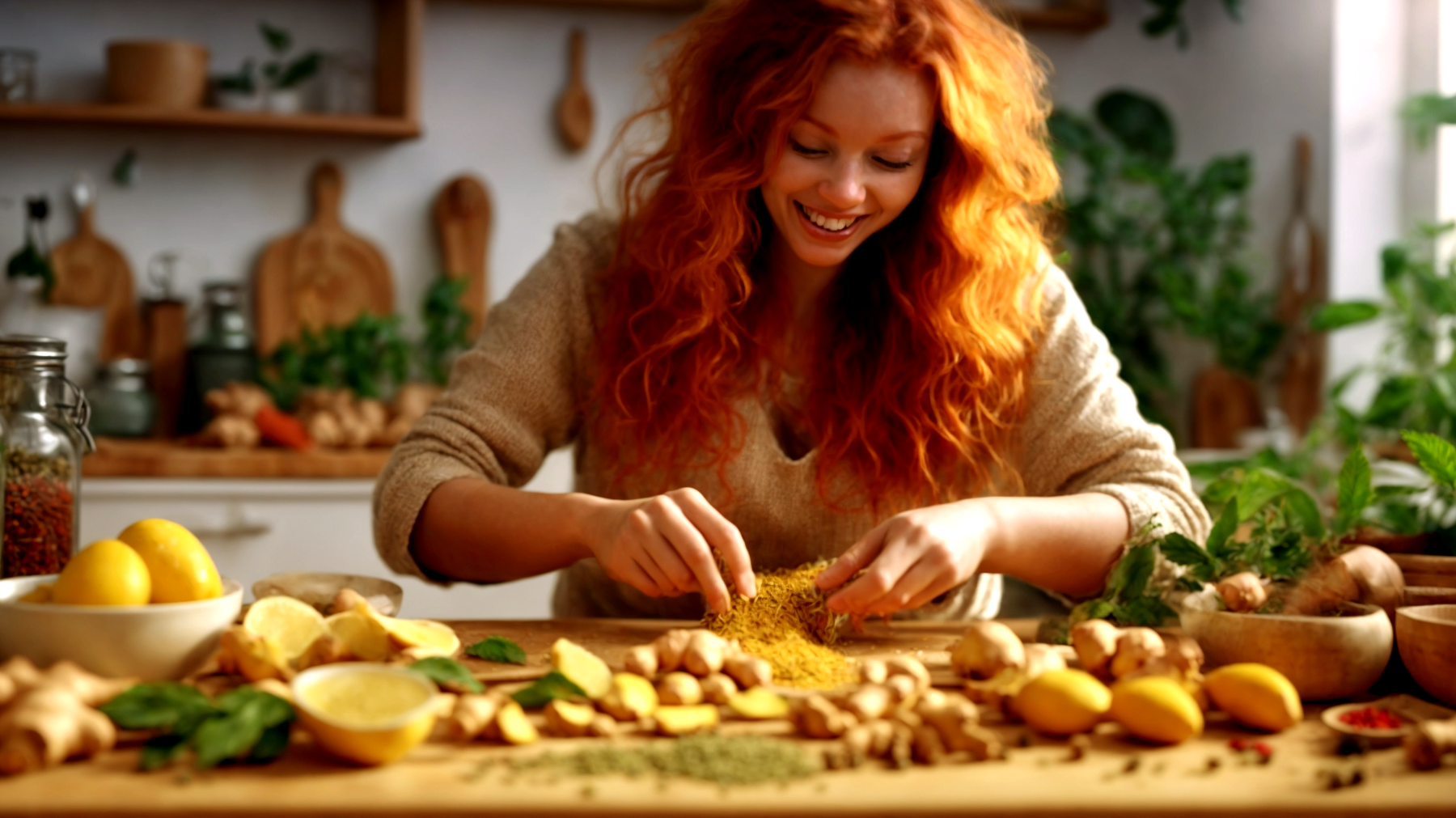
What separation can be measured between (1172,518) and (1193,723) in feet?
1.73

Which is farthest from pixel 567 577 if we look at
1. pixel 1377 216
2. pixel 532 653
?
pixel 1377 216

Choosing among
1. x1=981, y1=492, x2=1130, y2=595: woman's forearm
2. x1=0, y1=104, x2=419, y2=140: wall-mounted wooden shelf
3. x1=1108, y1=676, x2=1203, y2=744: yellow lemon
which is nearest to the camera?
x1=1108, y1=676, x2=1203, y2=744: yellow lemon

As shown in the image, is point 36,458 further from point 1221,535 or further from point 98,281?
point 98,281

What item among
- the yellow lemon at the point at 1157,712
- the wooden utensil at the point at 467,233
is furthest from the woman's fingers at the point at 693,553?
the wooden utensil at the point at 467,233

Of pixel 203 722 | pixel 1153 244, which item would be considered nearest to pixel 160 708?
pixel 203 722

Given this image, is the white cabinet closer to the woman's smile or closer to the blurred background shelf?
Result: the blurred background shelf

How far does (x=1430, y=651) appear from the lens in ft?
3.01

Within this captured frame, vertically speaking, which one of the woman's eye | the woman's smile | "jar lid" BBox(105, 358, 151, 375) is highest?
the woman's eye

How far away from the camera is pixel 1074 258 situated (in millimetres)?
3076

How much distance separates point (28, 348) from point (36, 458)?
9cm

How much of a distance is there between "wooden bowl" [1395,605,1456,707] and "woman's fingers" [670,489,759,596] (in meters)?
0.50

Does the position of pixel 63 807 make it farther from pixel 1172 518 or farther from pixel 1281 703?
pixel 1172 518

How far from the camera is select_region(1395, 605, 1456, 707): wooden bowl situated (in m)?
0.91

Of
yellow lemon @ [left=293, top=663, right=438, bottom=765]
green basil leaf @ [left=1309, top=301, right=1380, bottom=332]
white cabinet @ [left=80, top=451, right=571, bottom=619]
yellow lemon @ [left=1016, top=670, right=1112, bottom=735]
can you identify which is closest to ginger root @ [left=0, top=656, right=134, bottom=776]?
yellow lemon @ [left=293, top=663, right=438, bottom=765]
